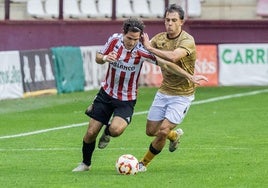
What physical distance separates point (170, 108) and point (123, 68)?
87cm

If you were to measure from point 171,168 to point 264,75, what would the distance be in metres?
18.9

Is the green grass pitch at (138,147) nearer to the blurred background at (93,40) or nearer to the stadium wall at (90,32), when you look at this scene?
the blurred background at (93,40)

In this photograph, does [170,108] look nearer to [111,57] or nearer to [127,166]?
[127,166]

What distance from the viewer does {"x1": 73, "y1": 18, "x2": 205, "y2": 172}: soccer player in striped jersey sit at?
14953 mm

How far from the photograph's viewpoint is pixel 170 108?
15.4m

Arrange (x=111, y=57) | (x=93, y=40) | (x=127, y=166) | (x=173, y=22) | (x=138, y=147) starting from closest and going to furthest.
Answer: (x=111, y=57), (x=127, y=166), (x=173, y=22), (x=138, y=147), (x=93, y=40)

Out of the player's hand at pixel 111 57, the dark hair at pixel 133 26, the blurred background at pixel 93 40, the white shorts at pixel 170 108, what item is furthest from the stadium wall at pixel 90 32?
the dark hair at pixel 133 26

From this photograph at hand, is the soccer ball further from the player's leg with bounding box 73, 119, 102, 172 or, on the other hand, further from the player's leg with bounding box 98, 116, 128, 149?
the player's leg with bounding box 73, 119, 102, 172

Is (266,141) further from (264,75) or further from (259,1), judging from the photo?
(259,1)

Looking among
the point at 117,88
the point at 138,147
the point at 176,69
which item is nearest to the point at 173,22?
the point at 176,69

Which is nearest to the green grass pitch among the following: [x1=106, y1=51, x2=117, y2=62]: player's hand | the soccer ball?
the soccer ball

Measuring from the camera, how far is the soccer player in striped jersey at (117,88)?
589 inches

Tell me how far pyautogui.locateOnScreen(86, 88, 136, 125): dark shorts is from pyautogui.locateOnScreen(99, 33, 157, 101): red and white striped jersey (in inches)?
2.6

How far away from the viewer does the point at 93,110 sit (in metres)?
15.2
